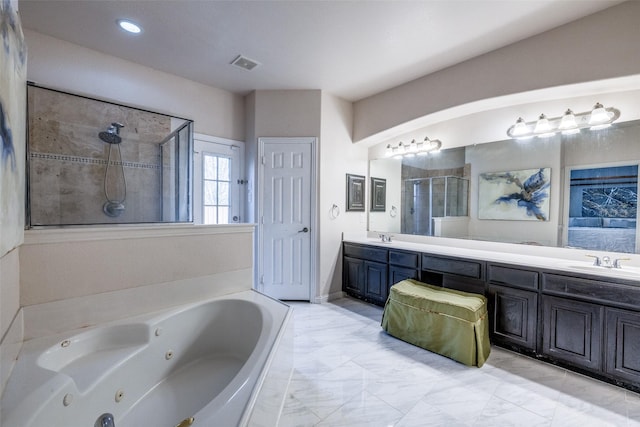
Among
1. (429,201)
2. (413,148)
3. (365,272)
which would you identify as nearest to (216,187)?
(365,272)

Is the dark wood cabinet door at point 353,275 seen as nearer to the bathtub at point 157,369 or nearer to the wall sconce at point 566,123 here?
the bathtub at point 157,369

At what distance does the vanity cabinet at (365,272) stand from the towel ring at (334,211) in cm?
41

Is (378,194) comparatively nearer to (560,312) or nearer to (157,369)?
(560,312)

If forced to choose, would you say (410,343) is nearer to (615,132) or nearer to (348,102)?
(615,132)

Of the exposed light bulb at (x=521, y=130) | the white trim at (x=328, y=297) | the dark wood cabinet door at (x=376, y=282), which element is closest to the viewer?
the exposed light bulb at (x=521, y=130)

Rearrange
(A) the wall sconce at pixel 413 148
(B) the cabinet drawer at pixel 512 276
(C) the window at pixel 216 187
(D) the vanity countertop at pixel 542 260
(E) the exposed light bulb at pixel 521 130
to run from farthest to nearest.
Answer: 1. (C) the window at pixel 216 187
2. (A) the wall sconce at pixel 413 148
3. (E) the exposed light bulb at pixel 521 130
4. (B) the cabinet drawer at pixel 512 276
5. (D) the vanity countertop at pixel 542 260

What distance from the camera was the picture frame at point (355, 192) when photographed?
12.3ft

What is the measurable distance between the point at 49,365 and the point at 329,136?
124 inches

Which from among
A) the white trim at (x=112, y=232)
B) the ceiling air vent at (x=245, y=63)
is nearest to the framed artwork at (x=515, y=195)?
the white trim at (x=112, y=232)

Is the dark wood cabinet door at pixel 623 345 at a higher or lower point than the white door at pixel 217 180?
lower

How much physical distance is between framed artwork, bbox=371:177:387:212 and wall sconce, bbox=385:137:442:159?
1.27ft

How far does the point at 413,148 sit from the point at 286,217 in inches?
71.5

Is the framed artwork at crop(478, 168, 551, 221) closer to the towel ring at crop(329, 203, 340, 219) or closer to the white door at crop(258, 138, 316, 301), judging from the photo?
the towel ring at crop(329, 203, 340, 219)

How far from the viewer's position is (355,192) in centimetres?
382
